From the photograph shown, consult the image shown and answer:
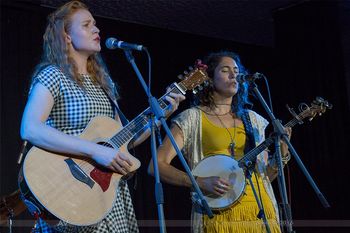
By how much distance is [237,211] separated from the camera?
111 inches

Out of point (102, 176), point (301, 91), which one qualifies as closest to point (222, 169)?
point (102, 176)

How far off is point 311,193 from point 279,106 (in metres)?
0.89

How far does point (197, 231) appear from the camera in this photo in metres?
2.81

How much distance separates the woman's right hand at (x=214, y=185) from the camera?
2814 millimetres

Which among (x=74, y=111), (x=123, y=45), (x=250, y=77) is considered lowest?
(x=74, y=111)

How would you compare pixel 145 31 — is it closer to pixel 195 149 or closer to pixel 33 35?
pixel 33 35

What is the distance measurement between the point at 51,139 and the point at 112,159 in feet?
0.79

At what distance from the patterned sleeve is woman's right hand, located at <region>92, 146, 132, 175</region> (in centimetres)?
29

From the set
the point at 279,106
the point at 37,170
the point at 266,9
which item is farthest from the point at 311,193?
the point at 37,170

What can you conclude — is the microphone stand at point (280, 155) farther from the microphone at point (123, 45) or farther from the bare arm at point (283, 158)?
the microphone at point (123, 45)

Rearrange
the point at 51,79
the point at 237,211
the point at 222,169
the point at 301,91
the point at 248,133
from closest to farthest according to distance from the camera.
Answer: the point at 51,79 → the point at 237,211 → the point at 222,169 → the point at 248,133 → the point at 301,91

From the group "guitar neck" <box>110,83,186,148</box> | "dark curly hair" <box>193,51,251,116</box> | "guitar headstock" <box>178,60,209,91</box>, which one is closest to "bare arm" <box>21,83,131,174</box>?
"guitar neck" <box>110,83,186,148</box>

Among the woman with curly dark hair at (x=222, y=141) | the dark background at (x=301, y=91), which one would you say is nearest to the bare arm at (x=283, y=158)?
the woman with curly dark hair at (x=222, y=141)

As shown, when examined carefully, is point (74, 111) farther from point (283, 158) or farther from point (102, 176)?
A: point (283, 158)
